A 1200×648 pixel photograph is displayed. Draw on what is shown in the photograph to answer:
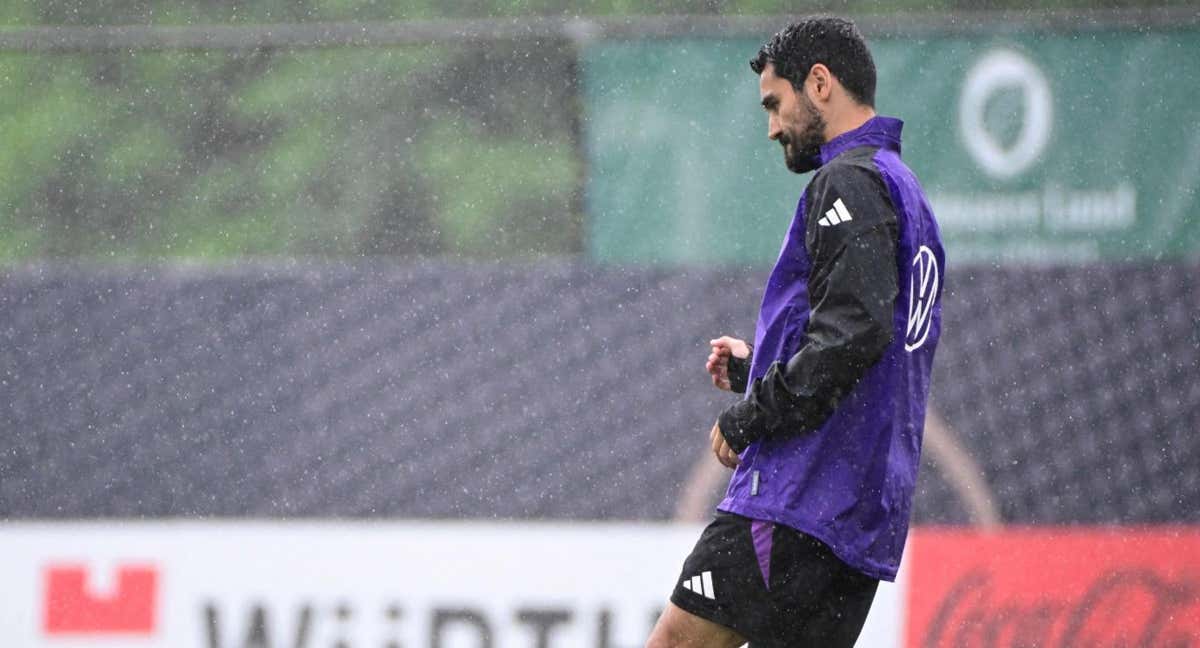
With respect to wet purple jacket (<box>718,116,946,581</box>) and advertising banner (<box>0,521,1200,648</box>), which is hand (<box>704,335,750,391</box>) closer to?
wet purple jacket (<box>718,116,946,581</box>)

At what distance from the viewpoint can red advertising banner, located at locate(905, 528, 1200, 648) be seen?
5.34 metres

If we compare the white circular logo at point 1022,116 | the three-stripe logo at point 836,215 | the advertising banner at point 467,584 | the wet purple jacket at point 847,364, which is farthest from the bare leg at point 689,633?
the white circular logo at point 1022,116

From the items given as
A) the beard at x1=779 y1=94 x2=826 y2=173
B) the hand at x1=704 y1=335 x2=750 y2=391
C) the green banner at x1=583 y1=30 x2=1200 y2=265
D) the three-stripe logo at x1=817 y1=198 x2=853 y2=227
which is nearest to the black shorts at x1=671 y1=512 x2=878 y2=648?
the hand at x1=704 y1=335 x2=750 y2=391

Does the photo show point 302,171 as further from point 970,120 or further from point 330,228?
point 970,120

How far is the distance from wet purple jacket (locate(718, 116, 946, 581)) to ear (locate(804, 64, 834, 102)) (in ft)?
0.33

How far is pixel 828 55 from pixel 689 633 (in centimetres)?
115

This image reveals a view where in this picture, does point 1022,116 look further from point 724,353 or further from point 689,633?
point 689,633

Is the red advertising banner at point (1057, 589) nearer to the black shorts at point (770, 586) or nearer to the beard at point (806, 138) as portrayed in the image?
the black shorts at point (770, 586)

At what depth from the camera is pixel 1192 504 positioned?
542 cm

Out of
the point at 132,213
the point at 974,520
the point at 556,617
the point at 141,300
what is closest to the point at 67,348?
the point at 141,300

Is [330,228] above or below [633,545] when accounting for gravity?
above

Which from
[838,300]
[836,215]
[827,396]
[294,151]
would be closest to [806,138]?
[836,215]

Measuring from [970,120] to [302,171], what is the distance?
2.63 m

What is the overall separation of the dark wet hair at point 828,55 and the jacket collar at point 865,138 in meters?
0.06
